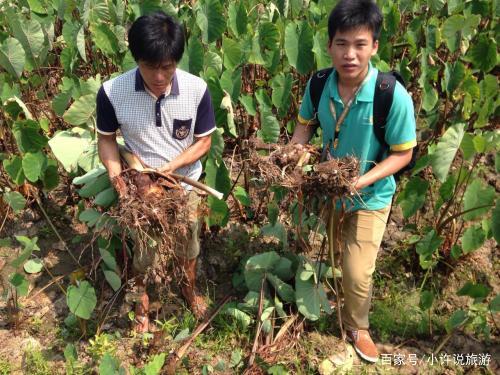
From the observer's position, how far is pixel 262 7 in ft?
12.2

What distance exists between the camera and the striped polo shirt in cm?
184

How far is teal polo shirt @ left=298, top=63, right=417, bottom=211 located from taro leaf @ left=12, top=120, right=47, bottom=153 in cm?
135

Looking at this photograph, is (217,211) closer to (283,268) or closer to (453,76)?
(283,268)

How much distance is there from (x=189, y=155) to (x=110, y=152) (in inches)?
12.1

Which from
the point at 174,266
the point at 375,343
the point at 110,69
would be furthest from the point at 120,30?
the point at 375,343

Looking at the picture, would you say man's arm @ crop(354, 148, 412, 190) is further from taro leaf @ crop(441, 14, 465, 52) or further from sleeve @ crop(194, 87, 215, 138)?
taro leaf @ crop(441, 14, 465, 52)

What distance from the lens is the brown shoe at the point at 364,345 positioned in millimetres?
2230

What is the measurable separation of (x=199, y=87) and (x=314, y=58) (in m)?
1.20

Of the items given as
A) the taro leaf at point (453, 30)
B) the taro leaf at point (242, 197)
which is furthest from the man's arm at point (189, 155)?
the taro leaf at point (453, 30)

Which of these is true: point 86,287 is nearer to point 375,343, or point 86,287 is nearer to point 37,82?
point 375,343

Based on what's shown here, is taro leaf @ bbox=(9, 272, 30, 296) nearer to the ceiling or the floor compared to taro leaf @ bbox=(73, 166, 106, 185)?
nearer to the floor

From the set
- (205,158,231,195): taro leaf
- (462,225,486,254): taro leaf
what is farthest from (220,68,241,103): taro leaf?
(462,225,486,254): taro leaf

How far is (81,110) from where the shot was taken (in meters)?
2.39

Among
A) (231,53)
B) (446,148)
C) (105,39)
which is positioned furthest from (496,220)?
(105,39)
